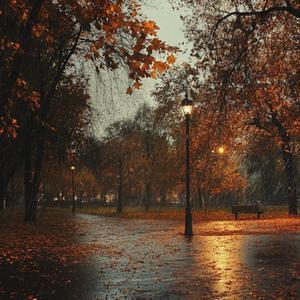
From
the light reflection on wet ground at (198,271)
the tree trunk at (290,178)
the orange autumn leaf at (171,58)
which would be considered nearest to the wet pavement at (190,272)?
the light reflection on wet ground at (198,271)

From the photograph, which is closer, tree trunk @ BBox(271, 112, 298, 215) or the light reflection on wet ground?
the light reflection on wet ground

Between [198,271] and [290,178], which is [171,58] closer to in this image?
[198,271]

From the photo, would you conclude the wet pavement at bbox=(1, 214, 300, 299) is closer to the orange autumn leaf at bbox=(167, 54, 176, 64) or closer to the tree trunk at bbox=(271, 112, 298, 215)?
the orange autumn leaf at bbox=(167, 54, 176, 64)

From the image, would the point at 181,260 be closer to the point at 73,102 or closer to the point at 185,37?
the point at 73,102

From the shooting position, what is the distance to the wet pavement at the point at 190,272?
8.70m

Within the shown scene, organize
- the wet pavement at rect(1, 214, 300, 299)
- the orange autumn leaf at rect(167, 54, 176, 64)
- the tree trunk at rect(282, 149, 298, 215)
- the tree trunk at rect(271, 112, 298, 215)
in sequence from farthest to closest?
the tree trunk at rect(282, 149, 298, 215) < the tree trunk at rect(271, 112, 298, 215) < the wet pavement at rect(1, 214, 300, 299) < the orange autumn leaf at rect(167, 54, 176, 64)

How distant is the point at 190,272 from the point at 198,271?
23 centimetres

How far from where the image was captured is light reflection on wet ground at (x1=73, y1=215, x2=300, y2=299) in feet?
28.6

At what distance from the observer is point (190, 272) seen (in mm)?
10961

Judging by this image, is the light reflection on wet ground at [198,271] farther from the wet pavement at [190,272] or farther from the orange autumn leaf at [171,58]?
the orange autumn leaf at [171,58]

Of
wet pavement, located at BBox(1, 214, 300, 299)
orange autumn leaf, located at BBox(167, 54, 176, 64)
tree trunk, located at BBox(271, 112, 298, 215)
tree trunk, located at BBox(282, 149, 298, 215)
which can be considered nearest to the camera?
orange autumn leaf, located at BBox(167, 54, 176, 64)

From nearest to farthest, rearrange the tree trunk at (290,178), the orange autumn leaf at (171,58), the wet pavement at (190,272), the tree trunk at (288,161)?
the orange autumn leaf at (171,58) < the wet pavement at (190,272) < the tree trunk at (288,161) < the tree trunk at (290,178)

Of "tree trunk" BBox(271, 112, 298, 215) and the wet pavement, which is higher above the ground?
"tree trunk" BBox(271, 112, 298, 215)

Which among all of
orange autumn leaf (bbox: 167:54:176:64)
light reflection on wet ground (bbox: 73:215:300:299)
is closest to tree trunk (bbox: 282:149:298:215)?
light reflection on wet ground (bbox: 73:215:300:299)
